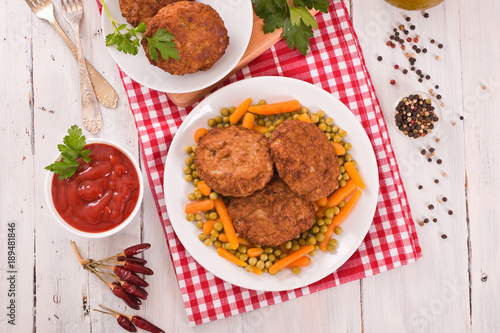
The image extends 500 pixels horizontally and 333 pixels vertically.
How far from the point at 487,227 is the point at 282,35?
9.46 ft

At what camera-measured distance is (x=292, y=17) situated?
12.8 feet

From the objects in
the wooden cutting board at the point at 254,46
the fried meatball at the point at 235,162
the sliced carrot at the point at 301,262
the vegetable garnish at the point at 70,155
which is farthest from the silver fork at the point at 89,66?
the sliced carrot at the point at 301,262

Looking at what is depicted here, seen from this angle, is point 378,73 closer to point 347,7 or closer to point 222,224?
point 347,7

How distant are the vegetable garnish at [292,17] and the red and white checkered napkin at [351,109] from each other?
304mm

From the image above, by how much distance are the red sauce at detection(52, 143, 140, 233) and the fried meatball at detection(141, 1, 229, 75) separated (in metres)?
0.95

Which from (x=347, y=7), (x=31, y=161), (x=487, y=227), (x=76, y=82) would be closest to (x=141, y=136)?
(x=76, y=82)

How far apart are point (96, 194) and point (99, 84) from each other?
1.24 m

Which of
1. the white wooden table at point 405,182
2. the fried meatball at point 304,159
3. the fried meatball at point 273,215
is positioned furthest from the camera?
the white wooden table at point 405,182

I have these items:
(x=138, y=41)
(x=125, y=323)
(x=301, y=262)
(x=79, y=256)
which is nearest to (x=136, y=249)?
(x=79, y=256)

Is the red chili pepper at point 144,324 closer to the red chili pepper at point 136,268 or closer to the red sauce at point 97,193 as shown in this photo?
the red chili pepper at point 136,268

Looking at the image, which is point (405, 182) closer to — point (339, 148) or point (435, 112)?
point (435, 112)

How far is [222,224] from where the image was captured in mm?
4145

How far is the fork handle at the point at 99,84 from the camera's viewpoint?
14.4 ft

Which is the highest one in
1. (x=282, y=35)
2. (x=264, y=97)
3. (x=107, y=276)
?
(x=282, y=35)
